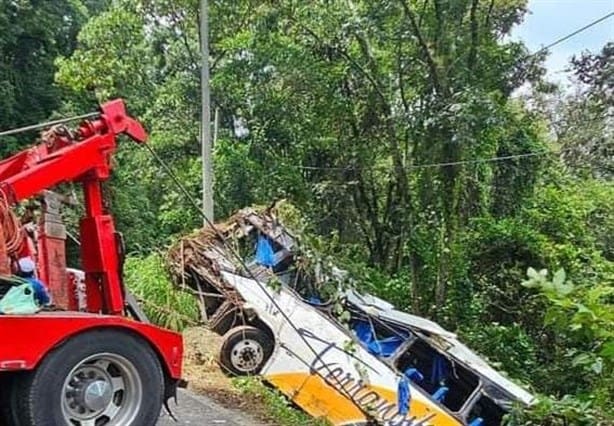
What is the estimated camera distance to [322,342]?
25.6 feet

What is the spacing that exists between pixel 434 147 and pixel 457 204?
129 cm

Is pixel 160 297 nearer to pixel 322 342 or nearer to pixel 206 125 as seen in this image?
pixel 206 125

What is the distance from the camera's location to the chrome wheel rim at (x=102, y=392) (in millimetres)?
4316

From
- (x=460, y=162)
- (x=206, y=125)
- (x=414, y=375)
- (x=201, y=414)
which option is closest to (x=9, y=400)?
(x=201, y=414)

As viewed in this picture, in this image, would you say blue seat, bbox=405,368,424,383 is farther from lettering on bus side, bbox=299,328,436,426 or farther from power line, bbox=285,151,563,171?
power line, bbox=285,151,563,171

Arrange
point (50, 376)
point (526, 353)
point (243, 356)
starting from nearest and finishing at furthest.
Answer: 1. point (50, 376)
2. point (243, 356)
3. point (526, 353)

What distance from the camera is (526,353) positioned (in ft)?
43.6

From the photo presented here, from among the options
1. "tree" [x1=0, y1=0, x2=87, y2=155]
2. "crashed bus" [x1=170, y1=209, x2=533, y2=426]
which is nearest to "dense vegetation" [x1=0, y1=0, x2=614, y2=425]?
"tree" [x1=0, y1=0, x2=87, y2=155]

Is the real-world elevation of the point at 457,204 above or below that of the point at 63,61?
below

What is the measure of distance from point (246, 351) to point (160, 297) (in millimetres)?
3704

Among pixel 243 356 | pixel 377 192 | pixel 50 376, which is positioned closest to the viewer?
pixel 50 376

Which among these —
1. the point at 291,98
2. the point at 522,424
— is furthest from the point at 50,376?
the point at 291,98

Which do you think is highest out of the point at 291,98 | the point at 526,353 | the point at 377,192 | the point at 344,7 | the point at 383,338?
the point at 344,7

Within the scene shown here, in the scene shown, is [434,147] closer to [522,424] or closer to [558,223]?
[558,223]
